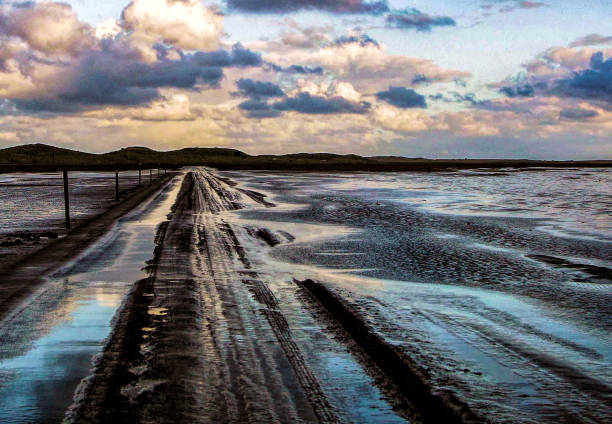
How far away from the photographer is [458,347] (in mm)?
6930

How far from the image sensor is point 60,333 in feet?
24.5

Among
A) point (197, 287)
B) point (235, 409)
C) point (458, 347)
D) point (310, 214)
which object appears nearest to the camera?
point (235, 409)

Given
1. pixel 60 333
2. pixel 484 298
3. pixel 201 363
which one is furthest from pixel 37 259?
pixel 484 298

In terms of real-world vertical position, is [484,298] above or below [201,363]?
below

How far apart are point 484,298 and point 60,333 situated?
20.3ft

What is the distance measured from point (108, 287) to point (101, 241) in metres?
6.39

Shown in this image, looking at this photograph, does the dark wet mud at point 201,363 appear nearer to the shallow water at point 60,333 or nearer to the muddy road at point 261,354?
the muddy road at point 261,354

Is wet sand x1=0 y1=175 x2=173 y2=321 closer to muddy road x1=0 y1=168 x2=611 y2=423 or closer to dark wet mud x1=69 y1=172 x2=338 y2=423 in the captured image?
muddy road x1=0 y1=168 x2=611 y2=423

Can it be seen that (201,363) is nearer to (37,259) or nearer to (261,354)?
(261,354)

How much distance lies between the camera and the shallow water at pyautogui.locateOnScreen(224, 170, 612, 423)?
18.6ft

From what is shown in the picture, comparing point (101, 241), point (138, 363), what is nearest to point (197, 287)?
point (138, 363)

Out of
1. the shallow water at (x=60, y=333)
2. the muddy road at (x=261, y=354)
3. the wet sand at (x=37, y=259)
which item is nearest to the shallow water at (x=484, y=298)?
the muddy road at (x=261, y=354)

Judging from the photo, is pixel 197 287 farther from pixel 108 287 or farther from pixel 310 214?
pixel 310 214

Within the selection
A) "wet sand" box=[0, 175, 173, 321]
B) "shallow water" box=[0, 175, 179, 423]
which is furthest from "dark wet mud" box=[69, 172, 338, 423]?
"wet sand" box=[0, 175, 173, 321]
